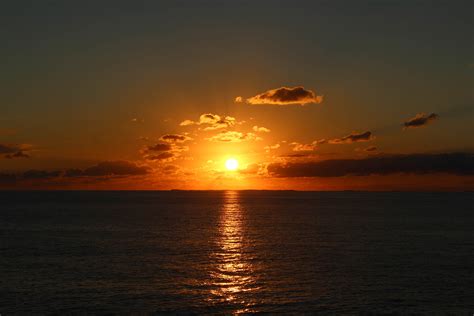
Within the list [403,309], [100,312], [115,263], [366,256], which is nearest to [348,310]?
[403,309]

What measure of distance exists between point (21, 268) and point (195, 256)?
2445 centimetres

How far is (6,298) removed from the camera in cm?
4722

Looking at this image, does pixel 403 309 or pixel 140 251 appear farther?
pixel 140 251

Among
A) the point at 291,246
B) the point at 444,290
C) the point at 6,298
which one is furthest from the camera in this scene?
the point at 291,246

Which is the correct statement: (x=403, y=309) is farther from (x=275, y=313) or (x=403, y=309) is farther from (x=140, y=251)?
(x=140, y=251)

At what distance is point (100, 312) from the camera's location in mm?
42781

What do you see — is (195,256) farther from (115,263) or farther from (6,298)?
Result: (6,298)

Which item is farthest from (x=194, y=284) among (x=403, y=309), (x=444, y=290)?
(x=444, y=290)

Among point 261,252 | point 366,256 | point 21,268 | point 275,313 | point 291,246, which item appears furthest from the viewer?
point 291,246

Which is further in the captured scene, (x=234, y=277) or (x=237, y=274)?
(x=237, y=274)

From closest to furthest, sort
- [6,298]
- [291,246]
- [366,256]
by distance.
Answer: [6,298] → [366,256] → [291,246]

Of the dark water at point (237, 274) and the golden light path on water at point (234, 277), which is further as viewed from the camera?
the golden light path on water at point (234, 277)

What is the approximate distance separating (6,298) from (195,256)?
30.8 meters

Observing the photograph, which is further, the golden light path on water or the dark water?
the golden light path on water
